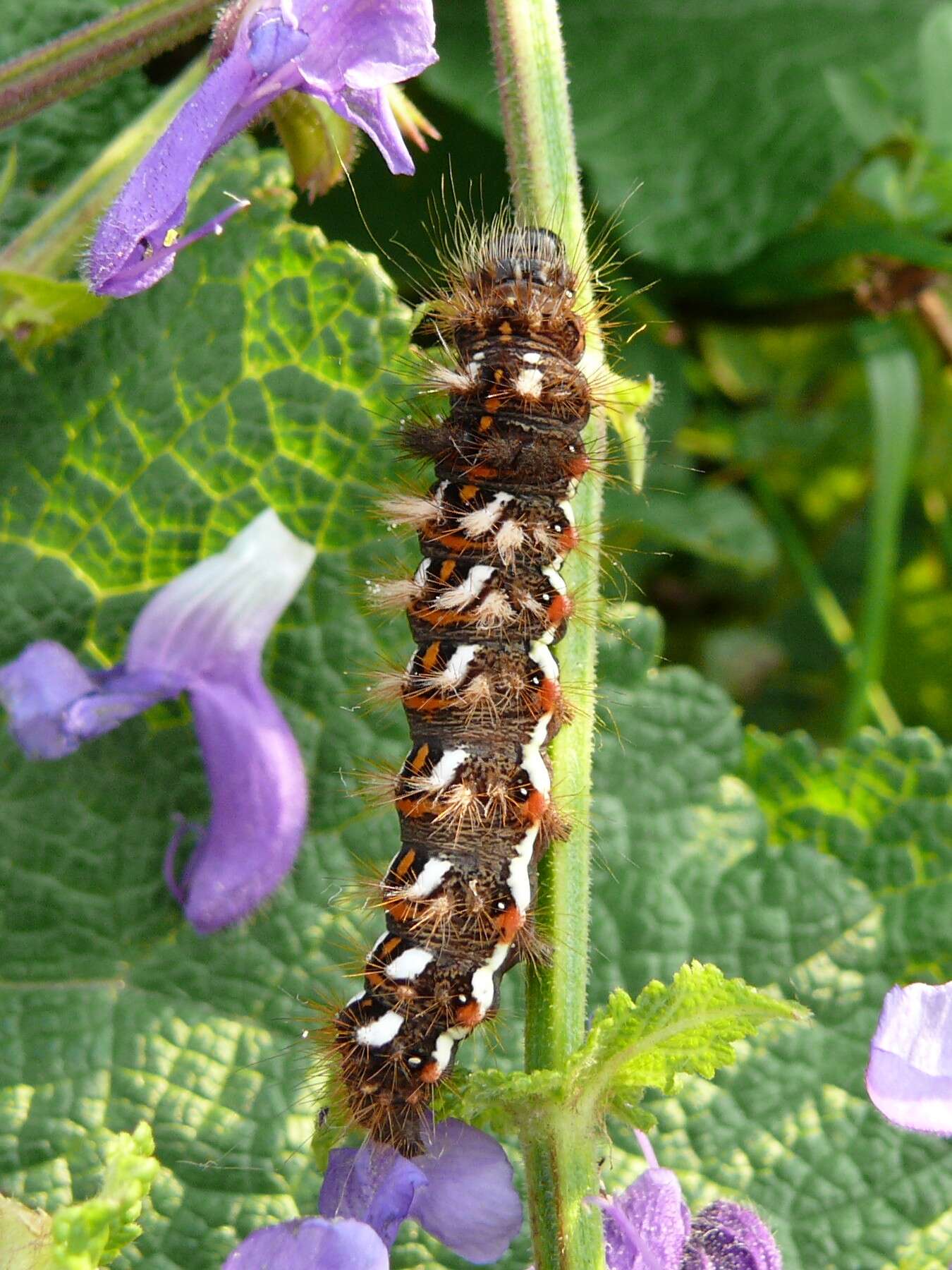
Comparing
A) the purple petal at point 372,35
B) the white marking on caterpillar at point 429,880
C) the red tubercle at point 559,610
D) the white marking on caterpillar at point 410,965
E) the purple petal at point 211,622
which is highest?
the purple petal at point 372,35

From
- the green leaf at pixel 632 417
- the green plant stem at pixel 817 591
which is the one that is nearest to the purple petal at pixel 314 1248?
the green leaf at pixel 632 417

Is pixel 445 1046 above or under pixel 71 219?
under

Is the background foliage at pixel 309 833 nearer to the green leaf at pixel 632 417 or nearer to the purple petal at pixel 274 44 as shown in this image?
the green leaf at pixel 632 417

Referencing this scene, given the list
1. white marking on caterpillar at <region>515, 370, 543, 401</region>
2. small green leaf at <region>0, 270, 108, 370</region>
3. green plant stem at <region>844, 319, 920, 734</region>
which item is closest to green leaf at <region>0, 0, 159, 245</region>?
small green leaf at <region>0, 270, 108, 370</region>

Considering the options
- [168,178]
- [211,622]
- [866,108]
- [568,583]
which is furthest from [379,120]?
[866,108]

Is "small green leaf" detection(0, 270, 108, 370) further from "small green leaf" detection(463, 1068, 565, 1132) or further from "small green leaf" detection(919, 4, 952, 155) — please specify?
"small green leaf" detection(919, 4, 952, 155)

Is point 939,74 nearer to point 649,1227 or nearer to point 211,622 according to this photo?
point 211,622

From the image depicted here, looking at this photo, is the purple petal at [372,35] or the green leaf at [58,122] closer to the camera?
the purple petal at [372,35]
